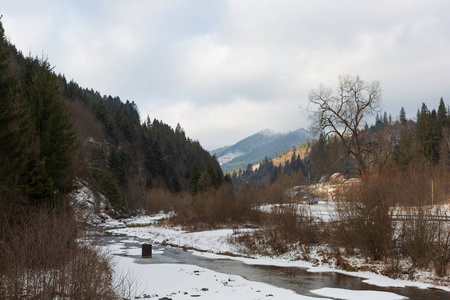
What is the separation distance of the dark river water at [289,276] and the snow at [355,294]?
1.67ft

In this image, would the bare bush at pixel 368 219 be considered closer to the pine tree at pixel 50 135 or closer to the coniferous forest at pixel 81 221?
the coniferous forest at pixel 81 221

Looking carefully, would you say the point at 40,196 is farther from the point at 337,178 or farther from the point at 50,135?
the point at 337,178

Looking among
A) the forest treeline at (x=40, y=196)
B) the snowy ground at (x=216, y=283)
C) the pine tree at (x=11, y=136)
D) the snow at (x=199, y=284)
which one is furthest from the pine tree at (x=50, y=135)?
the snowy ground at (x=216, y=283)

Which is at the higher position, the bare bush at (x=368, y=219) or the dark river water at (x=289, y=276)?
the bare bush at (x=368, y=219)

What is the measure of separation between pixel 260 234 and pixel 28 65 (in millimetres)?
22949

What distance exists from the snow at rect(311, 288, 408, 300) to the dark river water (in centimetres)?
51

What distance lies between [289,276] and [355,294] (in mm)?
4758

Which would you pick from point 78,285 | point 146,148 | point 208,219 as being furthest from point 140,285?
point 146,148

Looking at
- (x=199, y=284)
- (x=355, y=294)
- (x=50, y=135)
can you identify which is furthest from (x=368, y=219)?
(x=50, y=135)

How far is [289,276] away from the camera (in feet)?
60.4

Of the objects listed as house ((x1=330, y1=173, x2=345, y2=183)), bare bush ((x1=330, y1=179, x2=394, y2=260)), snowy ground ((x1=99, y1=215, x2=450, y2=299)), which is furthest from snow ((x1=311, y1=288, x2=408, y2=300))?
house ((x1=330, y1=173, x2=345, y2=183))

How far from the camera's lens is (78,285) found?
7.91m

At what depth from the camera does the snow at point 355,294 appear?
13.5 m

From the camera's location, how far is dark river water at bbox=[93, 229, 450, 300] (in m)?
14.4
